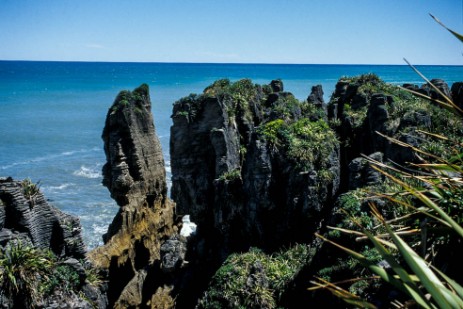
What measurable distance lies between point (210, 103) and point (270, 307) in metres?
13.1

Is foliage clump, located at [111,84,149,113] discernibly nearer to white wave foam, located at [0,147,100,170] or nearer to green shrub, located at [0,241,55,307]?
green shrub, located at [0,241,55,307]

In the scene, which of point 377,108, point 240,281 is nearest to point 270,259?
point 240,281

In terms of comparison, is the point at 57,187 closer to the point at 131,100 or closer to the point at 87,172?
the point at 87,172

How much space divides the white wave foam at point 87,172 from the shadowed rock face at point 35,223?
124 ft

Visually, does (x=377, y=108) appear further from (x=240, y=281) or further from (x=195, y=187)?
(x=240, y=281)

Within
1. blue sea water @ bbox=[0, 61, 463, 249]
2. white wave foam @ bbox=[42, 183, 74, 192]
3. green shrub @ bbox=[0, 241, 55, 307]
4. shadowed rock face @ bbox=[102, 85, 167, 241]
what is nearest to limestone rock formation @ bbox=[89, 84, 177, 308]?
shadowed rock face @ bbox=[102, 85, 167, 241]

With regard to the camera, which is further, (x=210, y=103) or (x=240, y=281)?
(x=210, y=103)

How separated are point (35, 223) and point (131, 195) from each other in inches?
389

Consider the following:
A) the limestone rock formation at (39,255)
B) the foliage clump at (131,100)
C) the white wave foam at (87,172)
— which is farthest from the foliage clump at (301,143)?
the white wave foam at (87,172)

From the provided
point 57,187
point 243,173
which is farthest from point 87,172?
point 243,173

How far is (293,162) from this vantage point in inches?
781

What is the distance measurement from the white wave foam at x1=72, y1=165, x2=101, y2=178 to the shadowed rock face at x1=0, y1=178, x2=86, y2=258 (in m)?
37.9

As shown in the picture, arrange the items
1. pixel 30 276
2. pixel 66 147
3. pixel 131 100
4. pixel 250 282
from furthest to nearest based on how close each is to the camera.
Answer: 1. pixel 66 147
2. pixel 131 100
3. pixel 250 282
4. pixel 30 276

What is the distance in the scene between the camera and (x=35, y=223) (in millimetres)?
13094
